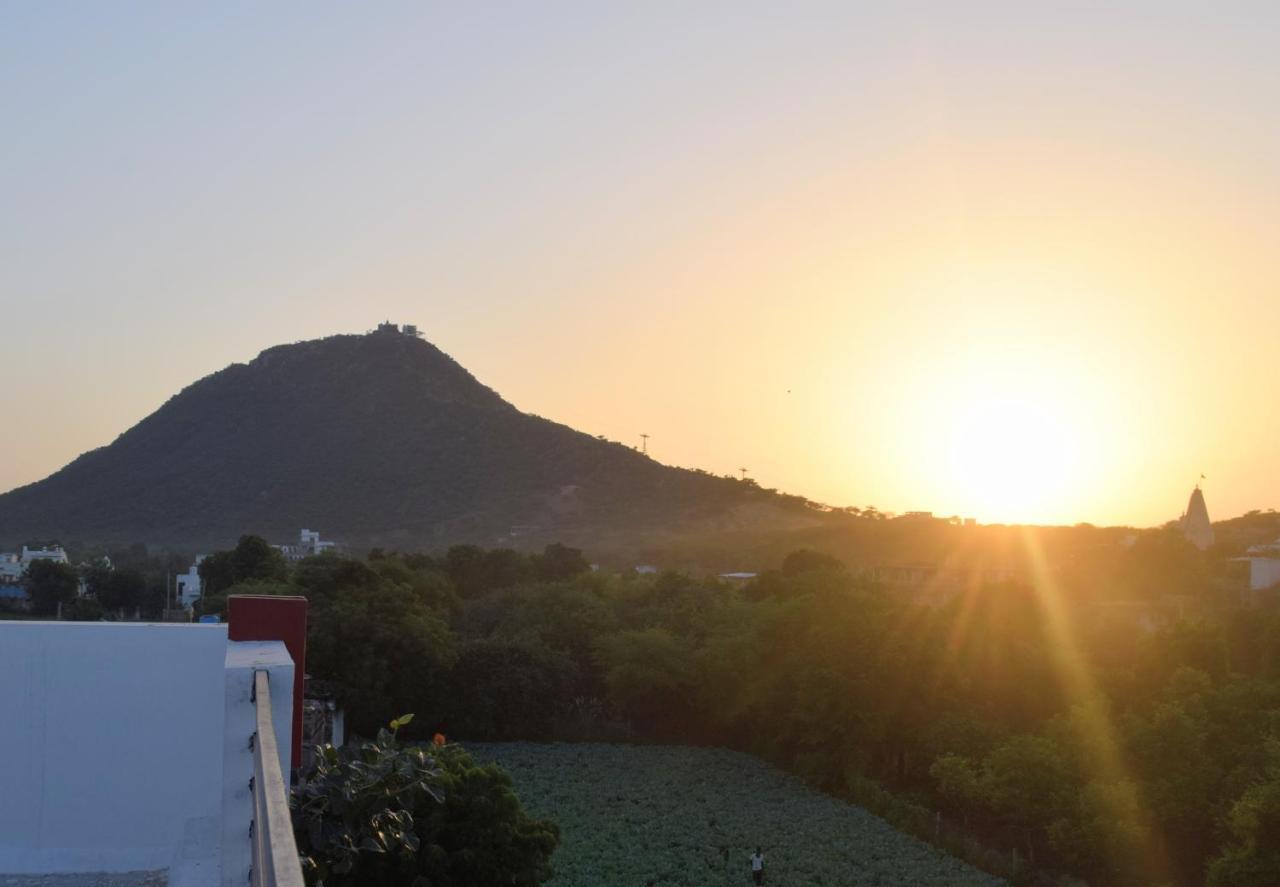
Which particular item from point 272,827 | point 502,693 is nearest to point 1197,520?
point 502,693

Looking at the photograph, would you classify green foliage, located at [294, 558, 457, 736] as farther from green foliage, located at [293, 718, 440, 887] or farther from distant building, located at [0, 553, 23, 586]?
distant building, located at [0, 553, 23, 586]

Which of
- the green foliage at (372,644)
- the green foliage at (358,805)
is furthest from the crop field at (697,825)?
the green foliage at (358,805)

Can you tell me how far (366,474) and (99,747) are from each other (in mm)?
69544

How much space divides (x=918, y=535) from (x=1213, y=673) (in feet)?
126

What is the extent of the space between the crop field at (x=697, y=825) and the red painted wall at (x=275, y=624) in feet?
42.5

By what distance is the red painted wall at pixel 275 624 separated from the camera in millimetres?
5516

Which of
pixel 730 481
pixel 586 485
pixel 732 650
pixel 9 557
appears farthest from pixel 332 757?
pixel 730 481

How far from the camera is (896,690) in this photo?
27.9 m

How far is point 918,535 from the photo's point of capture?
6378 centimetres

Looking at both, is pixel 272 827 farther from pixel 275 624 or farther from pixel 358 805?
pixel 358 805

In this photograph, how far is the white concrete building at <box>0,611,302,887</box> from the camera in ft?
18.9

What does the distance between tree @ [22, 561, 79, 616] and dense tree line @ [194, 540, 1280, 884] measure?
10713 millimetres

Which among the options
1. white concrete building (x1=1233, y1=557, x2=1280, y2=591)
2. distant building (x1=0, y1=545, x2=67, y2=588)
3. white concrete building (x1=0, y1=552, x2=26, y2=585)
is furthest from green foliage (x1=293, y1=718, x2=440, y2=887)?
white concrete building (x1=0, y1=552, x2=26, y2=585)

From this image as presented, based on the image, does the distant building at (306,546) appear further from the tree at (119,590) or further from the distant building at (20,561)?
the distant building at (20,561)
